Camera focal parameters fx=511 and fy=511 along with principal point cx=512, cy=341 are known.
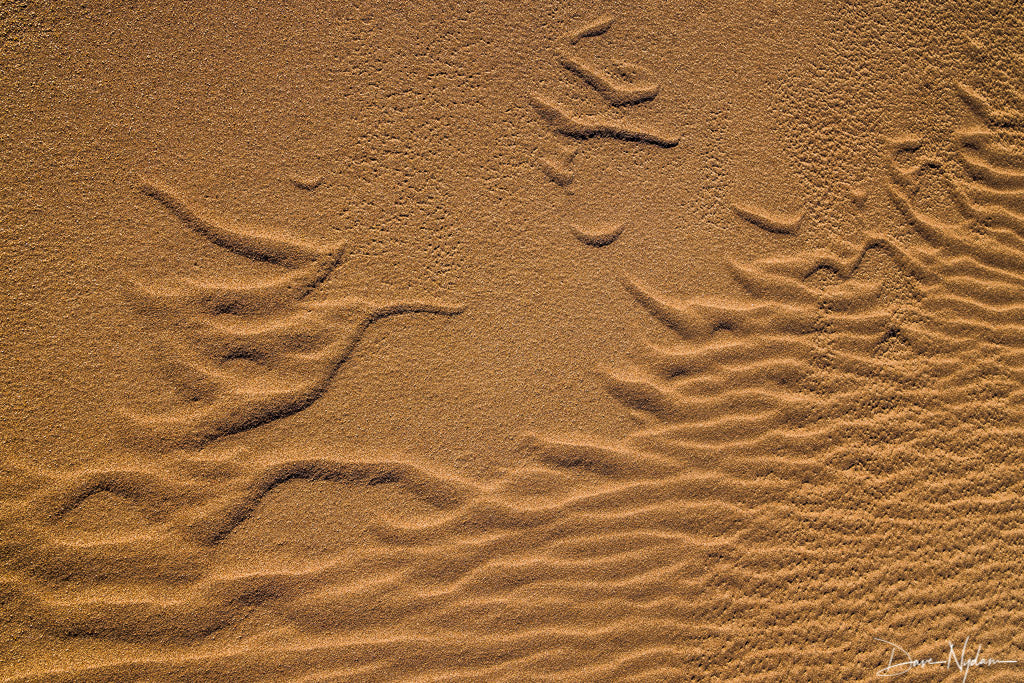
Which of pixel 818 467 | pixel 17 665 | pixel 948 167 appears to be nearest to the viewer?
pixel 17 665

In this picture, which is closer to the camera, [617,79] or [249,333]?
[249,333]

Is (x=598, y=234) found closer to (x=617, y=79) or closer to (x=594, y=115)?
(x=594, y=115)

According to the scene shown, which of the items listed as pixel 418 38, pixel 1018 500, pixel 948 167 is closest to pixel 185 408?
pixel 418 38

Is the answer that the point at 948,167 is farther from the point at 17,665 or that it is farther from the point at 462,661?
the point at 17,665

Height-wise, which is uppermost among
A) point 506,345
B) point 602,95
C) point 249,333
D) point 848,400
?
point 602,95

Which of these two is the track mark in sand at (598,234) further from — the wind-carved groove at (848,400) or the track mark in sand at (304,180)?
the track mark in sand at (304,180)

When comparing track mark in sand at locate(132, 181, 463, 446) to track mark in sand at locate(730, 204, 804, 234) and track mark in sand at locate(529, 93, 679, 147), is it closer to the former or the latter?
track mark in sand at locate(529, 93, 679, 147)
